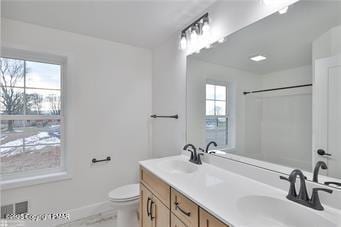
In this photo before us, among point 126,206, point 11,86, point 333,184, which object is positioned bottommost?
point 126,206

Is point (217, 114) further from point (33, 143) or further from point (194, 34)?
point (33, 143)

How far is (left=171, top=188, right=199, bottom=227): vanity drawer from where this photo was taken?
1000 millimetres

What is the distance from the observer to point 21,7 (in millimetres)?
1697

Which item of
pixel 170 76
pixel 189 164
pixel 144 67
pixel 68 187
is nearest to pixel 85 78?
pixel 144 67

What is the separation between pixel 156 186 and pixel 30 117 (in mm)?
1766

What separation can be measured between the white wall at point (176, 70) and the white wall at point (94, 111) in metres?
0.27

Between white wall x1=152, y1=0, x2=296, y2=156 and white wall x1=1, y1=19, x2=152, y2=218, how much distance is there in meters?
0.27

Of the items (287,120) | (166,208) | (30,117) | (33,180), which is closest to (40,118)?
(30,117)

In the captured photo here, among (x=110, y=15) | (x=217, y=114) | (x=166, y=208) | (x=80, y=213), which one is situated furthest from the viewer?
(x=80, y=213)

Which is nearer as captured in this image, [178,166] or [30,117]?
[178,166]

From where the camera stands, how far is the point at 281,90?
3.93ft

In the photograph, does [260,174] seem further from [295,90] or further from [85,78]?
[85,78]

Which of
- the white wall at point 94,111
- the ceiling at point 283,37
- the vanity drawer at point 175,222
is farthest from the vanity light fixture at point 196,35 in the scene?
the vanity drawer at point 175,222

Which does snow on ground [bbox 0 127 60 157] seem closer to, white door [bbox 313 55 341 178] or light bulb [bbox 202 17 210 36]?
light bulb [bbox 202 17 210 36]
